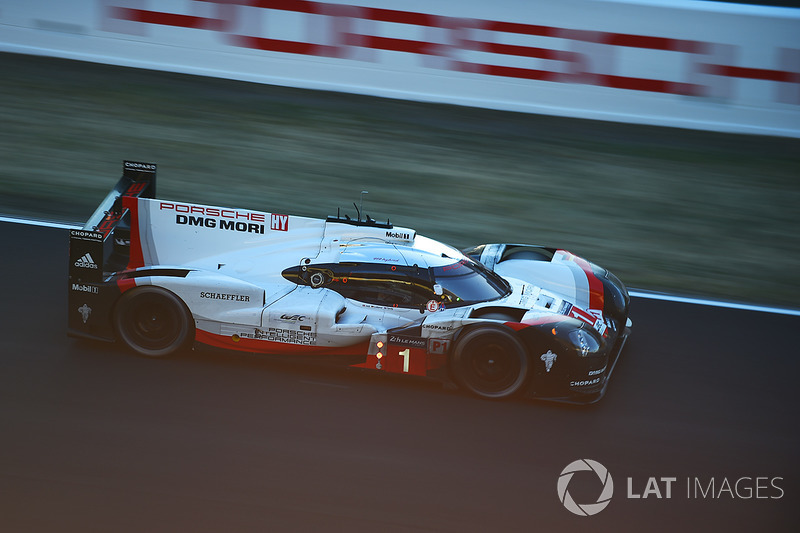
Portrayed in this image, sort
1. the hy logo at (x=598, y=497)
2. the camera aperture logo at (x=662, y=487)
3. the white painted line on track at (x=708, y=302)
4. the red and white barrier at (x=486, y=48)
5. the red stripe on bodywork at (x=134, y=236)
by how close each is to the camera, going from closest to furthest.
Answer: the hy logo at (x=598, y=497) → the camera aperture logo at (x=662, y=487) → the red stripe on bodywork at (x=134, y=236) → the white painted line on track at (x=708, y=302) → the red and white barrier at (x=486, y=48)

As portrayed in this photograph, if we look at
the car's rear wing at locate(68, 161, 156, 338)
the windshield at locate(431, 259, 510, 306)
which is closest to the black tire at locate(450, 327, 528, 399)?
the windshield at locate(431, 259, 510, 306)

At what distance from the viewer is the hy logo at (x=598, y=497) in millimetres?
4941

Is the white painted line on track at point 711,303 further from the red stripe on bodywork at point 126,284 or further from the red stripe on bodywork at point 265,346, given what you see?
the red stripe on bodywork at point 126,284

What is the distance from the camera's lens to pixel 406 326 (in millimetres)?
6016

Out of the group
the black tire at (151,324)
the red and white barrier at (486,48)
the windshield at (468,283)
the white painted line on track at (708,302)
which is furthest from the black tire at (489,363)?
the red and white barrier at (486,48)

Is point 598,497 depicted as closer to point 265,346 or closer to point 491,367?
Answer: point 491,367

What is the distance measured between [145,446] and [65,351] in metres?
1.63

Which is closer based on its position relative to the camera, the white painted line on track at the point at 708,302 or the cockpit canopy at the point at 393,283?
the cockpit canopy at the point at 393,283

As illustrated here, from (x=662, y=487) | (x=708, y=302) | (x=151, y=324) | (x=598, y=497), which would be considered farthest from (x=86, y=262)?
(x=708, y=302)

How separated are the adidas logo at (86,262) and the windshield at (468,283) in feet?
8.76

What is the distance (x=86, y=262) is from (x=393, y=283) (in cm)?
240

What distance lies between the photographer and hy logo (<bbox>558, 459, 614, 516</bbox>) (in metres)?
4.94

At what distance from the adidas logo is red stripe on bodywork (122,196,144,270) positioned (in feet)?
1.71

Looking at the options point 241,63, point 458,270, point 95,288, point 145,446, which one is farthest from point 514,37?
point 145,446
